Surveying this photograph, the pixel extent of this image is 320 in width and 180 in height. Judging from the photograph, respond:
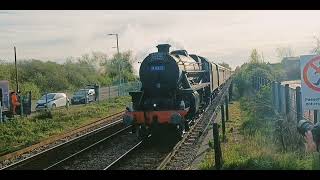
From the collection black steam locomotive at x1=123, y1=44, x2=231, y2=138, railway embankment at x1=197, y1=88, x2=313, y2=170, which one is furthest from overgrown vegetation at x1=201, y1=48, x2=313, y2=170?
black steam locomotive at x1=123, y1=44, x2=231, y2=138

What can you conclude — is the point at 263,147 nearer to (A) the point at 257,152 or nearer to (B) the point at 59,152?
(A) the point at 257,152

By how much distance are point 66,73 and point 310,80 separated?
123ft

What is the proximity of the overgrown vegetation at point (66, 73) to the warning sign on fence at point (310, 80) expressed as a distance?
27.9m

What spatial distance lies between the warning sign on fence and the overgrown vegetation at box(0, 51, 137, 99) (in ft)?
91.5

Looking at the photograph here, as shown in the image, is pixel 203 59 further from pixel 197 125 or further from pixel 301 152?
pixel 301 152

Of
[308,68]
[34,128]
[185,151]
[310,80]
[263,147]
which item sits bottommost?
[185,151]

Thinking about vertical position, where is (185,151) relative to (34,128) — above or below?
below

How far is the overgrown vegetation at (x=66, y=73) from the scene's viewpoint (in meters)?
36.6

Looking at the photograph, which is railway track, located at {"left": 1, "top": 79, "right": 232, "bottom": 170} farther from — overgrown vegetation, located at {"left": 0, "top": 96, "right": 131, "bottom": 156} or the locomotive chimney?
the locomotive chimney

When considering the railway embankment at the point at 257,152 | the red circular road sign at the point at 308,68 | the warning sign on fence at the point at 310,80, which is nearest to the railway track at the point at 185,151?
the railway embankment at the point at 257,152

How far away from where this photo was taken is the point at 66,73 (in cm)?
4253

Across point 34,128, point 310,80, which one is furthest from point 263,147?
point 34,128

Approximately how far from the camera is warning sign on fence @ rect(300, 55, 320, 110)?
7.27m
